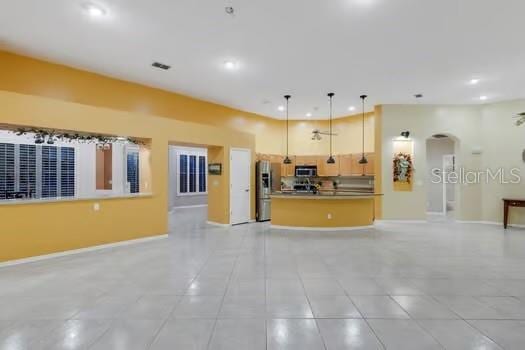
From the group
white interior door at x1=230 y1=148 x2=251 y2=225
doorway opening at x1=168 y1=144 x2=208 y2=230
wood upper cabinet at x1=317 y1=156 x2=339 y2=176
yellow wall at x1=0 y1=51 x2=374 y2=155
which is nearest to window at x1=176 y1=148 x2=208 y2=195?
doorway opening at x1=168 y1=144 x2=208 y2=230

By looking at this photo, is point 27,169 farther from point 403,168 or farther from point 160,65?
point 403,168

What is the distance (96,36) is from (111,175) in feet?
13.9

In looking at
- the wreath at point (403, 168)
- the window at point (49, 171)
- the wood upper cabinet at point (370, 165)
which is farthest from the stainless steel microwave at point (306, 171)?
the window at point (49, 171)

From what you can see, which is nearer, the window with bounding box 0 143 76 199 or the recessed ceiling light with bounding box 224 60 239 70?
the recessed ceiling light with bounding box 224 60 239 70

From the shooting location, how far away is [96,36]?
4.42 m

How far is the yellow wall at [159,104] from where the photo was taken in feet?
17.0

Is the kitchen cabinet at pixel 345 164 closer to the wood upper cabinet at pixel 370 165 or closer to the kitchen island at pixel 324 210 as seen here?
the wood upper cabinet at pixel 370 165

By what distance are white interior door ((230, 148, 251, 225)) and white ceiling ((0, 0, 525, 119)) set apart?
187 centimetres

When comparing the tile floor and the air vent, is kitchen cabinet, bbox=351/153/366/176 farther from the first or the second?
the air vent

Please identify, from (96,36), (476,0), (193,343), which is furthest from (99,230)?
(476,0)

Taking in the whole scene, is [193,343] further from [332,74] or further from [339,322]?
[332,74]

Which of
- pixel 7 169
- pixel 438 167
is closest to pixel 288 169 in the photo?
pixel 438 167

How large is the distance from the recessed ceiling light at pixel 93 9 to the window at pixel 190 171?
814 centimetres

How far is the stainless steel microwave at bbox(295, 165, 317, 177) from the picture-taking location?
9578mm
